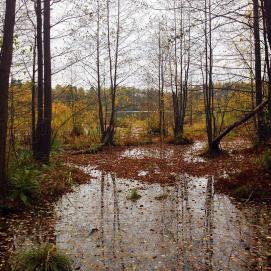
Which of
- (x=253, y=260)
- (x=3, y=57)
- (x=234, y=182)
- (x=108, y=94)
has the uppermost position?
(x=108, y=94)

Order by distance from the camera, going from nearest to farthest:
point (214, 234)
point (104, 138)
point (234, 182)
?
point (214, 234), point (234, 182), point (104, 138)

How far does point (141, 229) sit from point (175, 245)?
89cm

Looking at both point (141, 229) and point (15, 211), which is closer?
point (141, 229)

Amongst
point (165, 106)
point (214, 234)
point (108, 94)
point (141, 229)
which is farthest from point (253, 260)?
point (165, 106)

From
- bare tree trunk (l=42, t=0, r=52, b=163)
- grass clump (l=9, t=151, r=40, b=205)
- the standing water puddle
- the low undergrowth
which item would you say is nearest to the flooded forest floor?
the standing water puddle

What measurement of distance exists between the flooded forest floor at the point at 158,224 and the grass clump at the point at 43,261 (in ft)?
0.99

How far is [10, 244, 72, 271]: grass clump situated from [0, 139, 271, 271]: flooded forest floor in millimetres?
300

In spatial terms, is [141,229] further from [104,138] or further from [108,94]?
[108,94]

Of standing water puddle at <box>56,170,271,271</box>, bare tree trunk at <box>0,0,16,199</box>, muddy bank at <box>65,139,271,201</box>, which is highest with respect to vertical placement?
bare tree trunk at <box>0,0,16,199</box>

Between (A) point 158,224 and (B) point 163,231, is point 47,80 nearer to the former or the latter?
(A) point 158,224

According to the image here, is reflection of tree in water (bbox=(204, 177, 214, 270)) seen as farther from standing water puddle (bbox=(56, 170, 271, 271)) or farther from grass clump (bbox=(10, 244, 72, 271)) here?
→ grass clump (bbox=(10, 244, 72, 271))

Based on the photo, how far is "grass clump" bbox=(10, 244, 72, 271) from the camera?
151 inches

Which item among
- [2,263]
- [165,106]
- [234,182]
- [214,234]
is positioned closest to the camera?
[2,263]

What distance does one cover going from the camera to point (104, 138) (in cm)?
1911
